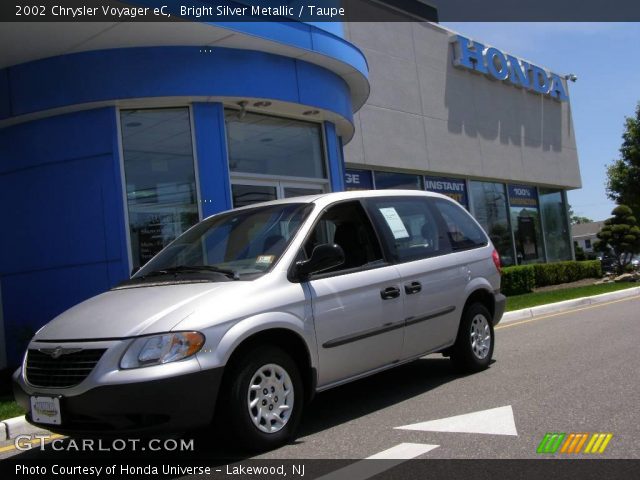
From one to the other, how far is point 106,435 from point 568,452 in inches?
113

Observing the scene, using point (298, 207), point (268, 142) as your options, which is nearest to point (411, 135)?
point (268, 142)

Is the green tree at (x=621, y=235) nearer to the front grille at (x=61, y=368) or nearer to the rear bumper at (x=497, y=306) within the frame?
the rear bumper at (x=497, y=306)

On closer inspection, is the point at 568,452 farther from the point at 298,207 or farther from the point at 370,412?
the point at 298,207

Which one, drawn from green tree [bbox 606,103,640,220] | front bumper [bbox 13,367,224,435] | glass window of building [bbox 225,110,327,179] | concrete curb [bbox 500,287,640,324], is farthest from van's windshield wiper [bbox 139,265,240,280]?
green tree [bbox 606,103,640,220]

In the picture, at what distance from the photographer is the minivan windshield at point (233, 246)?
4.98 metres

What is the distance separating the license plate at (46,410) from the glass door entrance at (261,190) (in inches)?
244

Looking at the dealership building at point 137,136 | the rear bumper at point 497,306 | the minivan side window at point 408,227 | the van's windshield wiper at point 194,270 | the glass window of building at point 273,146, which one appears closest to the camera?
the van's windshield wiper at point 194,270

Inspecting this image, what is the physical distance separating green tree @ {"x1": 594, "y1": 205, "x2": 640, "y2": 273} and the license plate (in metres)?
26.4

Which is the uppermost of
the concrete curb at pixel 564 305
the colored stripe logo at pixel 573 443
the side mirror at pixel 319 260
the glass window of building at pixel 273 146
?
the glass window of building at pixel 273 146

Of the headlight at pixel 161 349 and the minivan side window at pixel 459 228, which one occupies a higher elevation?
the minivan side window at pixel 459 228

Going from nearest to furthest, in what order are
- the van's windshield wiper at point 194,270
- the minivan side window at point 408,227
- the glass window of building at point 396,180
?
1. the van's windshield wiper at point 194,270
2. the minivan side window at point 408,227
3. the glass window of building at point 396,180

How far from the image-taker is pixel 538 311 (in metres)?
12.8

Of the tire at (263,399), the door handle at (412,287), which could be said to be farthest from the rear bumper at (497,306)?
the tire at (263,399)

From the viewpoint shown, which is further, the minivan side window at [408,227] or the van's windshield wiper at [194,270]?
the minivan side window at [408,227]
